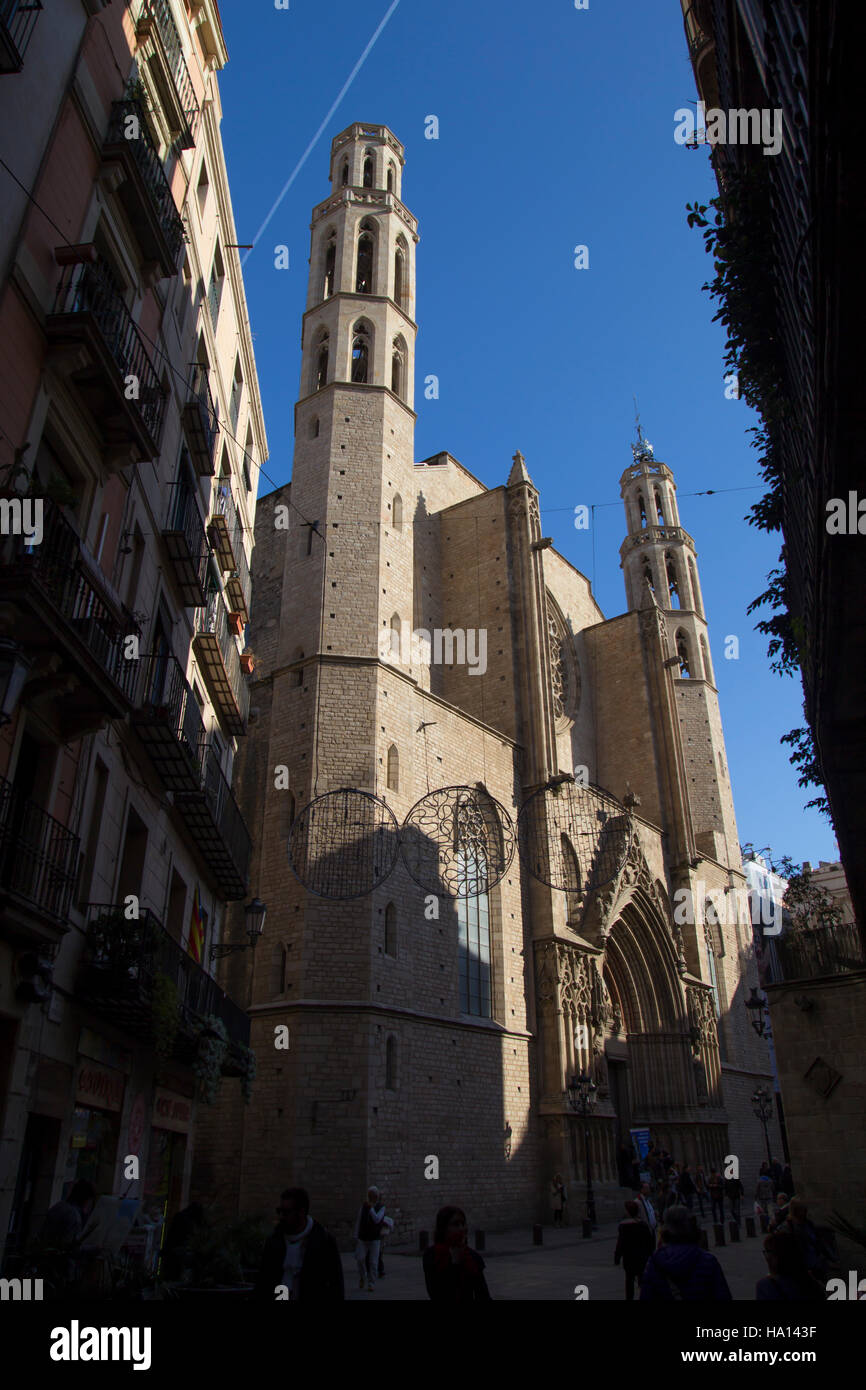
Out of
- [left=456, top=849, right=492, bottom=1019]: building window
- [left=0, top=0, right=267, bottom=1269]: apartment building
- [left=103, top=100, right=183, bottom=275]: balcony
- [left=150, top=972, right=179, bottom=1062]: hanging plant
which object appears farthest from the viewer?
[left=456, top=849, right=492, bottom=1019]: building window

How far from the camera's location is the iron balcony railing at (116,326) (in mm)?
9359

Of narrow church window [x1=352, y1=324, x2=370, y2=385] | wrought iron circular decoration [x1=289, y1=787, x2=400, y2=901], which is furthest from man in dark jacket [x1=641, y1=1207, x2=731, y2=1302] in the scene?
narrow church window [x1=352, y1=324, x2=370, y2=385]

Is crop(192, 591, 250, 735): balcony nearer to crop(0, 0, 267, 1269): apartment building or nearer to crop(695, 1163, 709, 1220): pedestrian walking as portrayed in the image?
crop(0, 0, 267, 1269): apartment building

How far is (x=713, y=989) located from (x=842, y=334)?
31.4 m

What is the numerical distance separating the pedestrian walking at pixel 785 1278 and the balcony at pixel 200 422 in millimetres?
12578

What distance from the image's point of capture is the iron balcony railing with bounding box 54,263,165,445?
9.36m

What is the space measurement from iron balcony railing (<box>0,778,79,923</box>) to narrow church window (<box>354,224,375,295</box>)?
2287 centimetres

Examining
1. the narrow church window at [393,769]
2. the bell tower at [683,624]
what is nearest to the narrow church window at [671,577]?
the bell tower at [683,624]

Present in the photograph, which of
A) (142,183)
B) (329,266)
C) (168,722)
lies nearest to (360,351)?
(329,266)

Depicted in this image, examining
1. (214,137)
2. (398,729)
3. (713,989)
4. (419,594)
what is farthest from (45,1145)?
(713,989)

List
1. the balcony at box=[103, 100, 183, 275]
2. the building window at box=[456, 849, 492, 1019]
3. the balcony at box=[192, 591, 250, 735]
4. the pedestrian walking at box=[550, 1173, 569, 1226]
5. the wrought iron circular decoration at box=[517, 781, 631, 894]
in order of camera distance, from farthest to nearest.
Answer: the wrought iron circular decoration at box=[517, 781, 631, 894], the building window at box=[456, 849, 492, 1019], the pedestrian walking at box=[550, 1173, 569, 1226], the balcony at box=[192, 591, 250, 735], the balcony at box=[103, 100, 183, 275]

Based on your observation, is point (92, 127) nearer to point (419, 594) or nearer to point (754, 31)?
point (754, 31)

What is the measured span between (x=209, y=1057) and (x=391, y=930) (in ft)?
24.9

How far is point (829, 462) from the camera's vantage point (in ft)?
19.4
